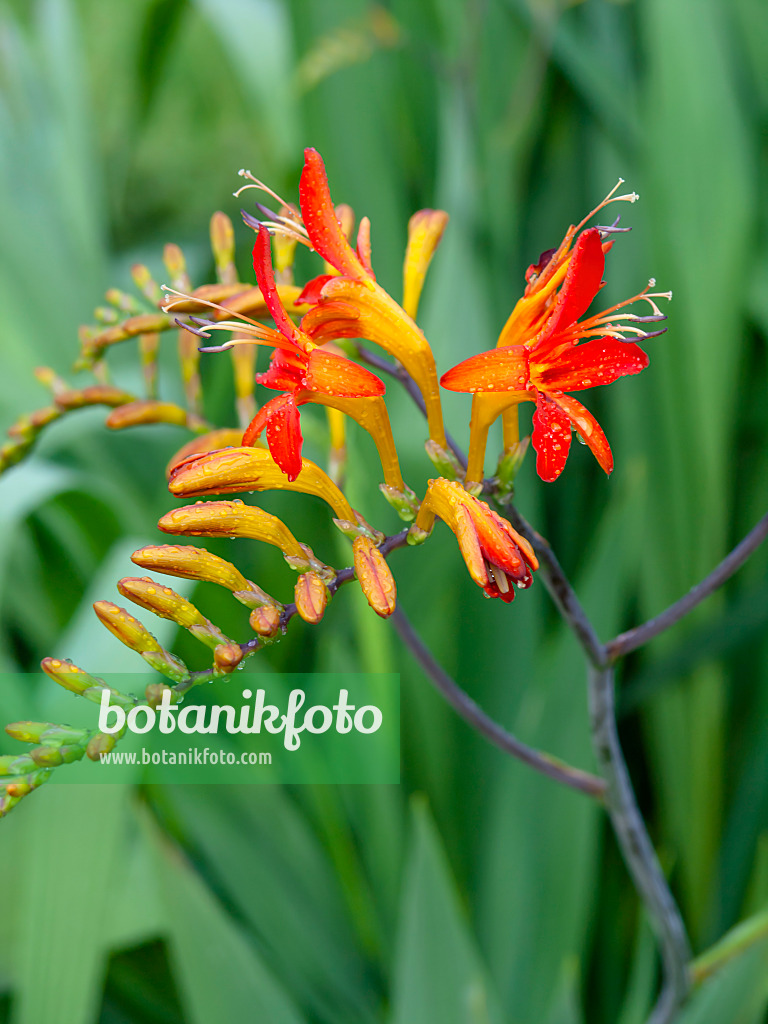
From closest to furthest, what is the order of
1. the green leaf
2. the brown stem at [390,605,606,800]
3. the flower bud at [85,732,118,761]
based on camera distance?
the flower bud at [85,732,118,761]
the brown stem at [390,605,606,800]
the green leaf

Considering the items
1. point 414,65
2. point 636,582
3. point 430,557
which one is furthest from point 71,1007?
point 414,65

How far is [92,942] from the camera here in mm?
477

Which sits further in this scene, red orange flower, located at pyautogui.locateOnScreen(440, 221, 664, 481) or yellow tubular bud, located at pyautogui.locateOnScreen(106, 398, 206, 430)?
yellow tubular bud, located at pyautogui.locateOnScreen(106, 398, 206, 430)

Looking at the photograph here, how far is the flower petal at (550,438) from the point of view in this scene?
0.23 metres

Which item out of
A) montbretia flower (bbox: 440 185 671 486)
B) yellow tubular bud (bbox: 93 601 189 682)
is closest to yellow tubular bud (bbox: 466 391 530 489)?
montbretia flower (bbox: 440 185 671 486)

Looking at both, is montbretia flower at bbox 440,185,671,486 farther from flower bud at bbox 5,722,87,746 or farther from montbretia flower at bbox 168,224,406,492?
flower bud at bbox 5,722,87,746

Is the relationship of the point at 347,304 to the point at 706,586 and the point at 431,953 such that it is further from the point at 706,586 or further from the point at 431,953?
the point at 431,953

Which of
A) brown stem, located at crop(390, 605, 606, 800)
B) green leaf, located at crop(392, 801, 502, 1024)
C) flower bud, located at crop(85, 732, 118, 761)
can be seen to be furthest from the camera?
green leaf, located at crop(392, 801, 502, 1024)

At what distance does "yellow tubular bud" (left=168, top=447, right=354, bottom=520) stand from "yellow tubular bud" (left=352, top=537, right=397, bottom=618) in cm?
3

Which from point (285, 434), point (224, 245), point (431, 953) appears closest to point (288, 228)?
point (224, 245)

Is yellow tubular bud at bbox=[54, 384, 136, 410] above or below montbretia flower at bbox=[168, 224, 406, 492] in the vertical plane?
above

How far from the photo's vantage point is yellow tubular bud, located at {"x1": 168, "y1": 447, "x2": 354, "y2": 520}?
0.26m

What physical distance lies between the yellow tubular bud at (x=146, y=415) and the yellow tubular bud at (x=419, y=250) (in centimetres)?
12

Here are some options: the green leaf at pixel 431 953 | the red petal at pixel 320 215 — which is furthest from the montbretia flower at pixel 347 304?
the green leaf at pixel 431 953
